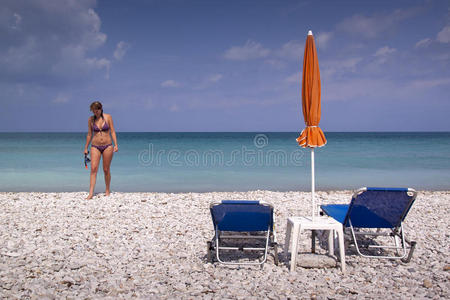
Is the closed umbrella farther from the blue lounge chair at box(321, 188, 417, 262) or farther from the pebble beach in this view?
the pebble beach

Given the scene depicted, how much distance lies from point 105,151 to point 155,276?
13.8 ft

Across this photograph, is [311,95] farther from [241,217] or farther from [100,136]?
[100,136]

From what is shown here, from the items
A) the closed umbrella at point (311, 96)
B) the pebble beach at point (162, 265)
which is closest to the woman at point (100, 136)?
the pebble beach at point (162, 265)

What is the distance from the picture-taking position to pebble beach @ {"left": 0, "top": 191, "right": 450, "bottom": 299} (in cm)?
301

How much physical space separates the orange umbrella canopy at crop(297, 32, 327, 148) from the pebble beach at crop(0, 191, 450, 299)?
4.53 feet

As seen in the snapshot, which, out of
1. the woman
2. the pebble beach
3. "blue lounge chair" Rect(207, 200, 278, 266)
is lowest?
the pebble beach

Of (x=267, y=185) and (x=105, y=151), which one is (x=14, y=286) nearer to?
(x=105, y=151)

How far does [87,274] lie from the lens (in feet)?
11.1

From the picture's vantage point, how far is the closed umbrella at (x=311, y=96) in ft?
11.7

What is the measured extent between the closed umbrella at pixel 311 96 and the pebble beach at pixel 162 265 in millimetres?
865

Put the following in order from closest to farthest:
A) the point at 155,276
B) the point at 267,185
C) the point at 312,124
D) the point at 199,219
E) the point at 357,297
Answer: the point at 357,297, the point at 155,276, the point at 312,124, the point at 199,219, the point at 267,185

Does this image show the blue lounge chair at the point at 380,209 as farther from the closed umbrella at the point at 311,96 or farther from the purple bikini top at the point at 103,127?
the purple bikini top at the point at 103,127

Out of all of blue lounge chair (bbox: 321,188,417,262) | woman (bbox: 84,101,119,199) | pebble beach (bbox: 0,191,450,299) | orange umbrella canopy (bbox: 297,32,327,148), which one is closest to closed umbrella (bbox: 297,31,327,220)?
orange umbrella canopy (bbox: 297,32,327,148)

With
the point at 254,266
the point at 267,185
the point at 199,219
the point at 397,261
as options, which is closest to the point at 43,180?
the point at 267,185
